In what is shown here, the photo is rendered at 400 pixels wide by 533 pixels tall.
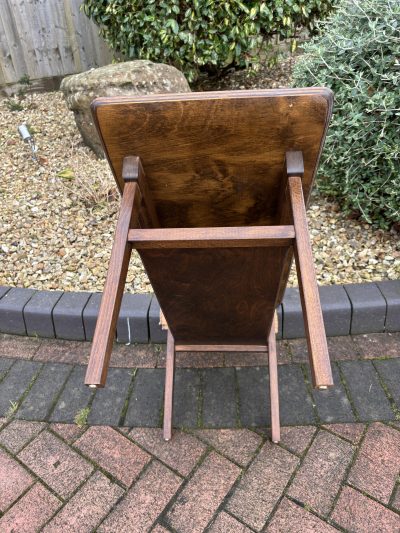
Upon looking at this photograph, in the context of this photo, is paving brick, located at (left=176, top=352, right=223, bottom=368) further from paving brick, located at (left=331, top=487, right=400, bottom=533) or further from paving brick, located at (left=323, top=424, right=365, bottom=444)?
paving brick, located at (left=331, top=487, right=400, bottom=533)

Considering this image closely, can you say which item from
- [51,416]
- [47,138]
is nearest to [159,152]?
[51,416]

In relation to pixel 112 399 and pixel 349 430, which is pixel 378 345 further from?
pixel 112 399

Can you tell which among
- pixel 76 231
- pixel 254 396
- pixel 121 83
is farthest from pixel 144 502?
pixel 121 83

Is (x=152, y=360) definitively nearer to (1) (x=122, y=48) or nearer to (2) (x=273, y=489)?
(2) (x=273, y=489)

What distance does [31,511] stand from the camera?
167cm

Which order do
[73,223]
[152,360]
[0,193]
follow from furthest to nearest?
[0,193] → [73,223] → [152,360]

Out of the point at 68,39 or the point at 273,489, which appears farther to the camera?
the point at 68,39

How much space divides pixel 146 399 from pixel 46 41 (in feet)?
14.4

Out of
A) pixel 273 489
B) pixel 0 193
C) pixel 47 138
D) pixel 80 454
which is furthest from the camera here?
pixel 47 138

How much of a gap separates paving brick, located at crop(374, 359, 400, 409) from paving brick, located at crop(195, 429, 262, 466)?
670 millimetres

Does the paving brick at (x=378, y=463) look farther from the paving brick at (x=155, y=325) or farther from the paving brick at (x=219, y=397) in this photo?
the paving brick at (x=155, y=325)

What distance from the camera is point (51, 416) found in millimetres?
2010

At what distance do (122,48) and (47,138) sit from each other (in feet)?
3.60

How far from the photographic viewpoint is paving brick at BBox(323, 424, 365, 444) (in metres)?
1.85
